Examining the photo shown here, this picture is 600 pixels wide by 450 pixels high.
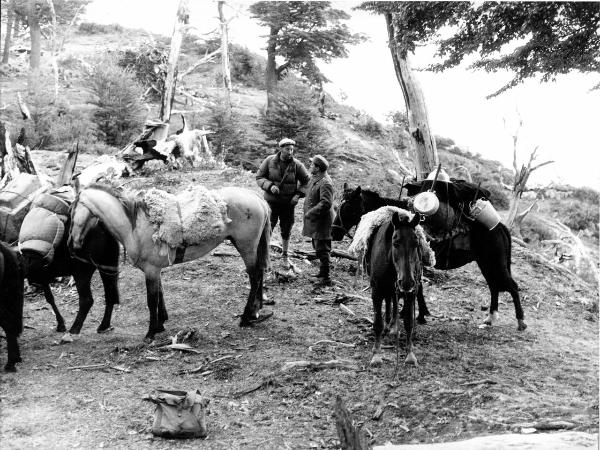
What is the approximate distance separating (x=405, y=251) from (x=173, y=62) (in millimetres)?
11208

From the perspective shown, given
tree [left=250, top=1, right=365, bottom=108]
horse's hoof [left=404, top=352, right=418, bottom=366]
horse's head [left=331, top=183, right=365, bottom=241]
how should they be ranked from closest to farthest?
horse's hoof [left=404, top=352, right=418, bottom=366] → horse's head [left=331, top=183, right=365, bottom=241] → tree [left=250, top=1, right=365, bottom=108]

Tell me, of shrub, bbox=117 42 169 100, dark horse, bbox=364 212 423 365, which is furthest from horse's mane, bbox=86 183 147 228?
shrub, bbox=117 42 169 100

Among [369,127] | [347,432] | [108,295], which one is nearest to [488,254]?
[347,432]

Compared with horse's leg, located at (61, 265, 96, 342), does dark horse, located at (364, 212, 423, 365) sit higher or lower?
higher

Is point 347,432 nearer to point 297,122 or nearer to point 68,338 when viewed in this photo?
point 68,338

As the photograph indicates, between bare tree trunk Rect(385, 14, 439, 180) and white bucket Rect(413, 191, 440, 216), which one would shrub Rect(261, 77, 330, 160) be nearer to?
bare tree trunk Rect(385, 14, 439, 180)

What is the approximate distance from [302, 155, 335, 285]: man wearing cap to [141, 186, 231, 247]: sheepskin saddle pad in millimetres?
1740

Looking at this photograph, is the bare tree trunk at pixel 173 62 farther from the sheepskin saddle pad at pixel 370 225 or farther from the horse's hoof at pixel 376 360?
the horse's hoof at pixel 376 360

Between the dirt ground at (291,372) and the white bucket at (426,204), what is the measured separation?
4.81ft

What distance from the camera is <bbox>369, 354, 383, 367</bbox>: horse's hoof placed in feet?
17.4

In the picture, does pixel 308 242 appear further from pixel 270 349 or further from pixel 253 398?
pixel 253 398

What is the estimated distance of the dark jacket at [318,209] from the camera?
24.6ft

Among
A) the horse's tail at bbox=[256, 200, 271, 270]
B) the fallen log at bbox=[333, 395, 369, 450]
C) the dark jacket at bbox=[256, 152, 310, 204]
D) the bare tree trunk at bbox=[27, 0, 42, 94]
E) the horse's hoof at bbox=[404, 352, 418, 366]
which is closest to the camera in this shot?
the fallen log at bbox=[333, 395, 369, 450]

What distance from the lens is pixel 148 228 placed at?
6004 mm
